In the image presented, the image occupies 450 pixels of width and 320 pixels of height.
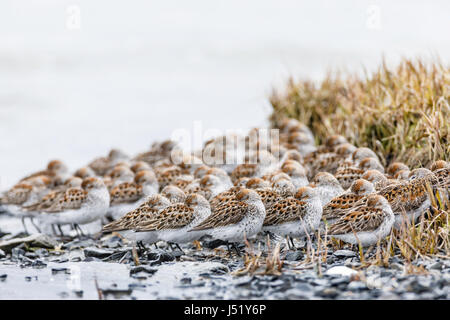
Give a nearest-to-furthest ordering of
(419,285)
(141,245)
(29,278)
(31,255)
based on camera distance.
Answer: (419,285) → (29,278) → (141,245) → (31,255)

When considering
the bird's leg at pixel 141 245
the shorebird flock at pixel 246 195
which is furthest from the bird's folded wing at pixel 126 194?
the bird's leg at pixel 141 245

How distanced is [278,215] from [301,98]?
859 centimetres

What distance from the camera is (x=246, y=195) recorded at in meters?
9.39

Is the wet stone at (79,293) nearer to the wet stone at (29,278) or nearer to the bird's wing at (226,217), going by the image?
the wet stone at (29,278)

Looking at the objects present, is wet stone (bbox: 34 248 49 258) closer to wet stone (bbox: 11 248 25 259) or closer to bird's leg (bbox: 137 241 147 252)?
wet stone (bbox: 11 248 25 259)

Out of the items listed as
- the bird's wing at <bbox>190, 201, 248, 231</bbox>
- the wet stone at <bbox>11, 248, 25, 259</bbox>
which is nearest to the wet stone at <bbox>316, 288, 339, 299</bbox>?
the bird's wing at <bbox>190, 201, 248, 231</bbox>

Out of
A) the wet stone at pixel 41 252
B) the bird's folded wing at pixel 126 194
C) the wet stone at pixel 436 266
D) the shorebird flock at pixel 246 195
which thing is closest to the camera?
the wet stone at pixel 436 266

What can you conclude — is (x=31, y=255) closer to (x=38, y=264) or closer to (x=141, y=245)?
(x=38, y=264)

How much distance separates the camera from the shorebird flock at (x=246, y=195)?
914 cm

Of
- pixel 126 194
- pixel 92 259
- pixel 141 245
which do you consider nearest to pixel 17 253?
pixel 92 259

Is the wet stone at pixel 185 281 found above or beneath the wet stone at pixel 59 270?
above
